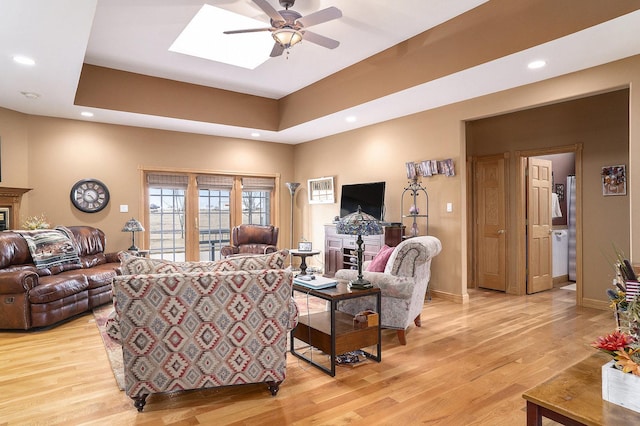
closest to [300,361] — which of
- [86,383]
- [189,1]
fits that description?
[86,383]

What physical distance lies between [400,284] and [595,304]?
3120 millimetres

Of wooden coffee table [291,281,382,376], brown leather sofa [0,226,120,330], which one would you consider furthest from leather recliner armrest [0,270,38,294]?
wooden coffee table [291,281,382,376]

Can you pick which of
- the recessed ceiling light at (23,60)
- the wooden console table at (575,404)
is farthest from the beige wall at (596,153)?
the recessed ceiling light at (23,60)

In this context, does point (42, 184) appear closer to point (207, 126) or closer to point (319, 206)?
point (207, 126)

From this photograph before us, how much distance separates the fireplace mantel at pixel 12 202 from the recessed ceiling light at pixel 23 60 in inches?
92.7

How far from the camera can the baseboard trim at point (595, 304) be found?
475 centimetres

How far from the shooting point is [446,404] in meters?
2.50

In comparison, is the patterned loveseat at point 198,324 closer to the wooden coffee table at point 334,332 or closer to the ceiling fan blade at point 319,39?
the wooden coffee table at point 334,332

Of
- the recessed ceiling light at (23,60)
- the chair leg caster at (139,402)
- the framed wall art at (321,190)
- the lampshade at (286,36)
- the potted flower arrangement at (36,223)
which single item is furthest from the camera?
the framed wall art at (321,190)

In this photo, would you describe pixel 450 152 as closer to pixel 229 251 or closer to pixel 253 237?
pixel 253 237

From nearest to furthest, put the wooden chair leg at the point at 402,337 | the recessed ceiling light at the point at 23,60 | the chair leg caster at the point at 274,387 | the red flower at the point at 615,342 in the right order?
1. the red flower at the point at 615,342
2. the chair leg caster at the point at 274,387
3. the wooden chair leg at the point at 402,337
4. the recessed ceiling light at the point at 23,60

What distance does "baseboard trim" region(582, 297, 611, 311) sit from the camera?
15.6 ft

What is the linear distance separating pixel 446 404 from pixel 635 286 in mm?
1436

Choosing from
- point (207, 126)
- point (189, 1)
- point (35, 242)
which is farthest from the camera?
point (207, 126)
